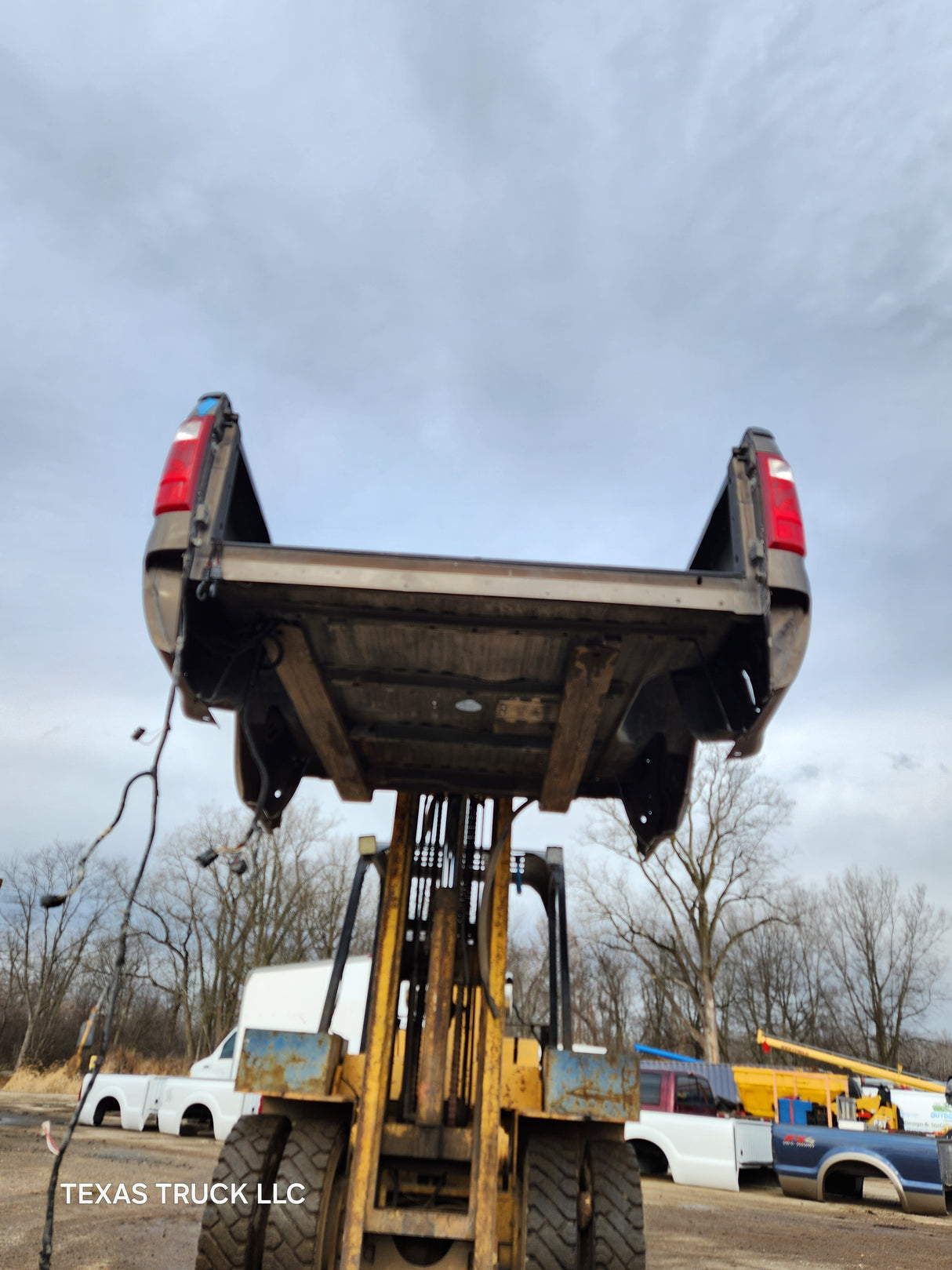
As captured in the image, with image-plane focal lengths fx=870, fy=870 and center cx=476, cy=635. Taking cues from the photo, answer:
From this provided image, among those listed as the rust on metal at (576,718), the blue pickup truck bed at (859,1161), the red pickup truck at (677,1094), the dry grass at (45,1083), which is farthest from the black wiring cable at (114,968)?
the dry grass at (45,1083)

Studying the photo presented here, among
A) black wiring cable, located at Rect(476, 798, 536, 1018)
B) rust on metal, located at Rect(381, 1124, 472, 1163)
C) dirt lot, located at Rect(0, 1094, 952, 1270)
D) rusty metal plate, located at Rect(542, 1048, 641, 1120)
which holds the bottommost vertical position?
dirt lot, located at Rect(0, 1094, 952, 1270)

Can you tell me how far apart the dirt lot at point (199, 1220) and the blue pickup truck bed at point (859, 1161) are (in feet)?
0.79

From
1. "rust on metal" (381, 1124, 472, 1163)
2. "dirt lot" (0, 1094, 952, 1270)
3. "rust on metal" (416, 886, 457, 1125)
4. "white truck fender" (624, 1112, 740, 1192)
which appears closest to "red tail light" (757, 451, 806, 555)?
"rust on metal" (416, 886, 457, 1125)

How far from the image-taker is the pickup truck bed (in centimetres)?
282

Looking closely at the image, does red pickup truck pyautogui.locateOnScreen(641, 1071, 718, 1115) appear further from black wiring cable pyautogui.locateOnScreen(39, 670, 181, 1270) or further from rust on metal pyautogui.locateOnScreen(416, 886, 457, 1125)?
black wiring cable pyautogui.locateOnScreen(39, 670, 181, 1270)

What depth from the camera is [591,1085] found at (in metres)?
3.97

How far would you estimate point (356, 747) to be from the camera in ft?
13.5

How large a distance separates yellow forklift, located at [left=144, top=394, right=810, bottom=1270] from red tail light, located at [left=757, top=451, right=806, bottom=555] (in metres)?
0.01

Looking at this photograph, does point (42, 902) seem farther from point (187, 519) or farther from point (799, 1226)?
point (799, 1226)

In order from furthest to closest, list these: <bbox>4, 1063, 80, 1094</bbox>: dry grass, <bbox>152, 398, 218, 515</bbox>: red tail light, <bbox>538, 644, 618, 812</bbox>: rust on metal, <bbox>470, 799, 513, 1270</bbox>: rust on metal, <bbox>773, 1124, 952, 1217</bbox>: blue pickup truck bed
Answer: <bbox>4, 1063, 80, 1094</bbox>: dry grass < <bbox>773, 1124, 952, 1217</bbox>: blue pickup truck bed < <bbox>470, 799, 513, 1270</bbox>: rust on metal < <bbox>538, 644, 618, 812</bbox>: rust on metal < <bbox>152, 398, 218, 515</bbox>: red tail light

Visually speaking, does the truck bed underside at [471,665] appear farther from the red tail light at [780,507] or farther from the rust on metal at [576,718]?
the red tail light at [780,507]

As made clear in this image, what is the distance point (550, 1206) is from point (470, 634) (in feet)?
8.34

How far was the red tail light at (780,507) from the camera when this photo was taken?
2.92 m

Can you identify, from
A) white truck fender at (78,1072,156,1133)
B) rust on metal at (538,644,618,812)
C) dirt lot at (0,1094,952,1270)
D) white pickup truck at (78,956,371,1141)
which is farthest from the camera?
white truck fender at (78,1072,156,1133)
